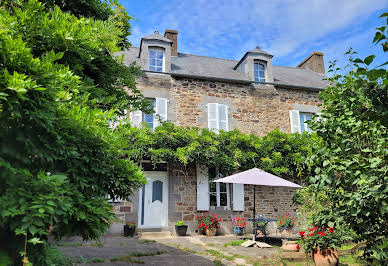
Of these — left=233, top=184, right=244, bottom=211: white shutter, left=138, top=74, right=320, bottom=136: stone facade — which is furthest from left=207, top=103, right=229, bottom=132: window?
left=233, top=184, right=244, bottom=211: white shutter

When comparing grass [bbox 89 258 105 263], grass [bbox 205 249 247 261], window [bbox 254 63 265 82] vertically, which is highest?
window [bbox 254 63 265 82]

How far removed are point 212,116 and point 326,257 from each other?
21.8 ft

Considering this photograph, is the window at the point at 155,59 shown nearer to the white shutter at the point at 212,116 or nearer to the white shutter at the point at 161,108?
the white shutter at the point at 161,108

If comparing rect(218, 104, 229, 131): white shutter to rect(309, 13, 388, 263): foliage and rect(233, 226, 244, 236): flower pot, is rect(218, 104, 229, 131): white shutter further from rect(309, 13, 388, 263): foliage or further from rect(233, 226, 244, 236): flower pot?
rect(309, 13, 388, 263): foliage

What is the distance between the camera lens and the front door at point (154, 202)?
372 inches

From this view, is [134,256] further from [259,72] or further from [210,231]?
[259,72]

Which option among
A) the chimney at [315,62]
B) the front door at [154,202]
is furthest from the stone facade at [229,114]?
the chimney at [315,62]

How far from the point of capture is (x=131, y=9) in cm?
436

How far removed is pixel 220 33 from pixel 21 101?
4294mm

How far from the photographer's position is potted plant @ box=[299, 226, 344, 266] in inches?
172

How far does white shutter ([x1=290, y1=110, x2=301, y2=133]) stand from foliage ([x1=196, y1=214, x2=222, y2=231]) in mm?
4676

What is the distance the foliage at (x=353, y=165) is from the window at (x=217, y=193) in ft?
21.8

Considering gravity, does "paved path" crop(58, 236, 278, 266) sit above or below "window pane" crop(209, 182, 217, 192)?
below

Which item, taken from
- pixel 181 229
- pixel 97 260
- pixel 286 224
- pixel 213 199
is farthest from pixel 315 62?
pixel 97 260
